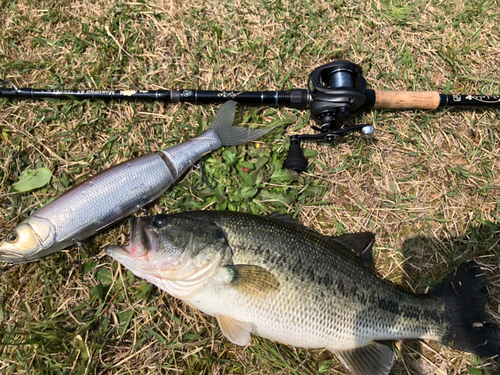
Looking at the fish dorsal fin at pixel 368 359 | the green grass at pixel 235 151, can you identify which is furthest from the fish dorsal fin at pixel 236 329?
the fish dorsal fin at pixel 368 359

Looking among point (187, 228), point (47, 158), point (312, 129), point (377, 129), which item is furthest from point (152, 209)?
point (377, 129)

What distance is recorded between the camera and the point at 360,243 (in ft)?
9.37

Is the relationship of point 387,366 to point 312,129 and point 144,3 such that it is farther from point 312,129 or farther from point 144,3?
point 144,3

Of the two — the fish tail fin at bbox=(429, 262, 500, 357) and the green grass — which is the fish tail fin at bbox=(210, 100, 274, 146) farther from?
the fish tail fin at bbox=(429, 262, 500, 357)

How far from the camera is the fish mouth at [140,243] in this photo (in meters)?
2.29

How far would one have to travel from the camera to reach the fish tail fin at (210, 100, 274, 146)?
328 cm

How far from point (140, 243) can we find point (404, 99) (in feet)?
10.2

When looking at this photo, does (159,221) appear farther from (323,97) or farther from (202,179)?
(323,97)

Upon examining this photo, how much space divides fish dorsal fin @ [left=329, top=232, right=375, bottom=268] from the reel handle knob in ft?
2.74

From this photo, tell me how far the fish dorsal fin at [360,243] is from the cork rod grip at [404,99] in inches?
59.8

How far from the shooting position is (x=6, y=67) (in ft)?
11.5

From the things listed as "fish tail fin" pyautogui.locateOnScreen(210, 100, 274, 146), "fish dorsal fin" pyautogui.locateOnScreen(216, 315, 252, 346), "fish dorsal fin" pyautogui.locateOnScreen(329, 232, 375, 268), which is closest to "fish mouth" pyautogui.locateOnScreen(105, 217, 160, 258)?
"fish dorsal fin" pyautogui.locateOnScreen(216, 315, 252, 346)

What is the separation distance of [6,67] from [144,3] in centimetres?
175

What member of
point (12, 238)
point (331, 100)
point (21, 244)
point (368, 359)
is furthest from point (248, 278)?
point (12, 238)
